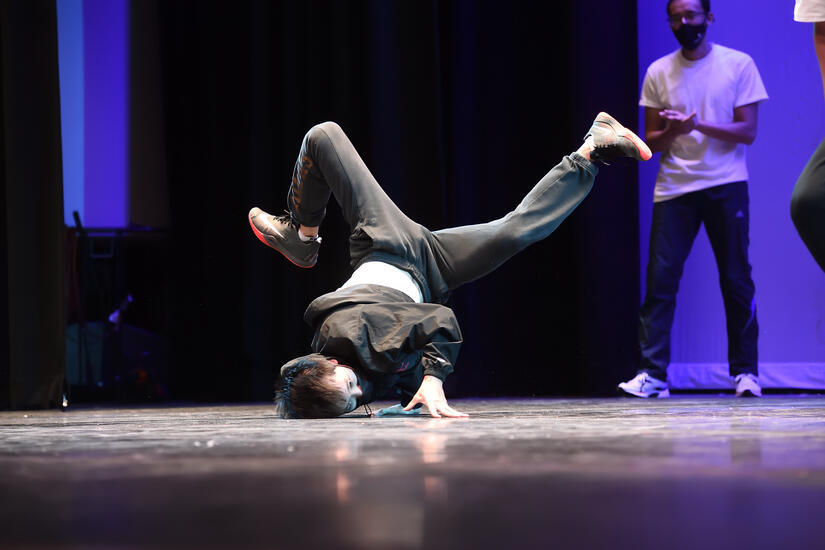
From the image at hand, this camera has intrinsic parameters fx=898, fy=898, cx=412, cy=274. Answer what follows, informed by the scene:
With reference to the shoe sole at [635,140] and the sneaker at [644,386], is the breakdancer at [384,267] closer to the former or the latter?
the shoe sole at [635,140]

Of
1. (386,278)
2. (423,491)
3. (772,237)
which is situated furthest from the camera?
(772,237)

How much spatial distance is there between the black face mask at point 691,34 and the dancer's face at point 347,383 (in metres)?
2.20

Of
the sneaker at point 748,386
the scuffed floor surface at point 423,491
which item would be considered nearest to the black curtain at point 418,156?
the sneaker at point 748,386

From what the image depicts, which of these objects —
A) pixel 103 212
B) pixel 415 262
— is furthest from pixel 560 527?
pixel 103 212

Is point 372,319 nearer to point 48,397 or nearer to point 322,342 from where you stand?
point 322,342

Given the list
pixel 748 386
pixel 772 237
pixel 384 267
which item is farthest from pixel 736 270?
Result: pixel 384 267

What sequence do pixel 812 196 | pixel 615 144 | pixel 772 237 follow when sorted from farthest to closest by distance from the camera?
1. pixel 772 237
2. pixel 615 144
3. pixel 812 196

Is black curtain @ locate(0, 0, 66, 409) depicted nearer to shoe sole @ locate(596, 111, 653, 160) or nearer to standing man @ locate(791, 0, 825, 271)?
shoe sole @ locate(596, 111, 653, 160)

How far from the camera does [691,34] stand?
11.7 feet

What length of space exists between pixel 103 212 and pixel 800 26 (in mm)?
3275

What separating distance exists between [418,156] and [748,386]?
64.7 inches

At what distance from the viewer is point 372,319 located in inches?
87.4

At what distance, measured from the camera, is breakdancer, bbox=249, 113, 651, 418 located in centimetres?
218

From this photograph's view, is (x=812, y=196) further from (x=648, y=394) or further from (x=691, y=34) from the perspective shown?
(x=691, y=34)
